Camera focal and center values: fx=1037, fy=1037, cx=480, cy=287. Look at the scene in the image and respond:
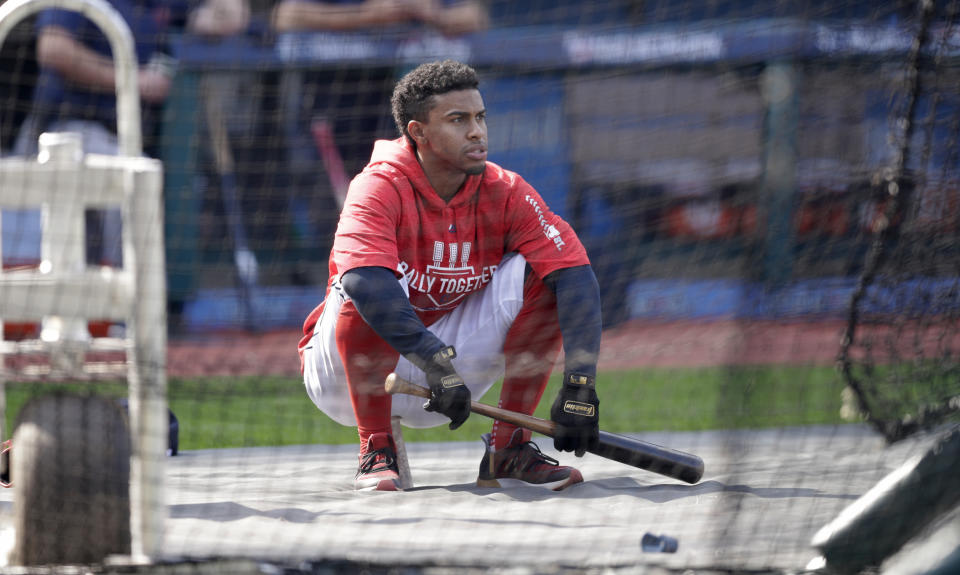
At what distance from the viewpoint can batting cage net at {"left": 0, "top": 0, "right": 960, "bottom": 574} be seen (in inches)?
80.7

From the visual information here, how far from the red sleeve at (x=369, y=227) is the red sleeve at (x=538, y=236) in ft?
1.18

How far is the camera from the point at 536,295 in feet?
9.87

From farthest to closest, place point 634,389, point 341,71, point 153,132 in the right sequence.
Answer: point 153,132
point 341,71
point 634,389

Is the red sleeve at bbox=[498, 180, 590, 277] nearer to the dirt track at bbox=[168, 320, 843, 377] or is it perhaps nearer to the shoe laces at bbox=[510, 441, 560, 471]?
the dirt track at bbox=[168, 320, 843, 377]

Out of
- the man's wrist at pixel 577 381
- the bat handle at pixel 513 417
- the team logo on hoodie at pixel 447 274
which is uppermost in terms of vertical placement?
the team logo on hoodie at pixel 447 274

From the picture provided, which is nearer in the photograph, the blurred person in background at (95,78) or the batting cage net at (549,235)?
the batting cage net at (549,235)

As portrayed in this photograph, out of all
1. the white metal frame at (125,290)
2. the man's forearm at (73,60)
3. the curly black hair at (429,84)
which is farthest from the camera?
the man's forearm at (73,60)

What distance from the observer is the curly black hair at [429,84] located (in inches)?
115

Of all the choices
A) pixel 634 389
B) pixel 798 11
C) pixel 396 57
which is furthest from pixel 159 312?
pixel 396 57

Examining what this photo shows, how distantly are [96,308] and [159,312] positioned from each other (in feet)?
0.40

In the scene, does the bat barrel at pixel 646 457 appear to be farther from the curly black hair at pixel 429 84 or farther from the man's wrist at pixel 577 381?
the curly black hair at pixel 429 84

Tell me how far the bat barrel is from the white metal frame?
3.91ft

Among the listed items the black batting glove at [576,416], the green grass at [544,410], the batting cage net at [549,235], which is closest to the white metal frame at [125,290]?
the batting cage net at [549,235]

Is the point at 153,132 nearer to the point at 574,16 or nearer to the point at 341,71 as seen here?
the point at 341,71
